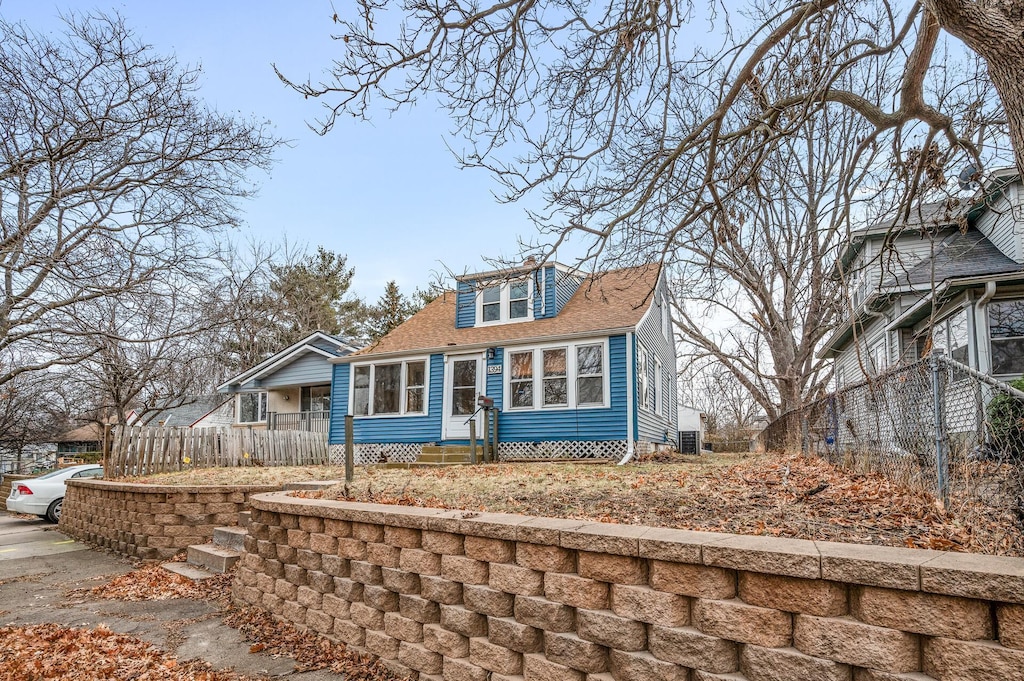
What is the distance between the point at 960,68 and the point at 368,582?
7073 mm

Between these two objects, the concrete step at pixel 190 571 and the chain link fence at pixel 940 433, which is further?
the concrete step at pixel 190 571

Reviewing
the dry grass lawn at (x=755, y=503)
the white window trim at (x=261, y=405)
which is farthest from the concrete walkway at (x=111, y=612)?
the white window trim at (x=261, y=405)

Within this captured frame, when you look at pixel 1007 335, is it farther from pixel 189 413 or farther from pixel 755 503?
pixel 189 413

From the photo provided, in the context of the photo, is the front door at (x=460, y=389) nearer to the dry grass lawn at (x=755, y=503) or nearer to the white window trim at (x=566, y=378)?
the white window trim at (x=566, y=378)

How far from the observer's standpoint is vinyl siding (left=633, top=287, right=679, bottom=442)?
13883mm

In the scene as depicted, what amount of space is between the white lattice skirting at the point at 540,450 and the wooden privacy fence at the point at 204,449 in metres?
0.97

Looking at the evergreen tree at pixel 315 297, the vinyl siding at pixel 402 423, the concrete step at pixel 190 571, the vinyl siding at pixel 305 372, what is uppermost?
the evergreen tree at pixel 315 297

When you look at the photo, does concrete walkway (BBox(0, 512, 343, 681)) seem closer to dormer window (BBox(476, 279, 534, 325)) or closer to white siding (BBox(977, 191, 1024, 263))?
dormer window (BBox(476, 279, 534, 325))

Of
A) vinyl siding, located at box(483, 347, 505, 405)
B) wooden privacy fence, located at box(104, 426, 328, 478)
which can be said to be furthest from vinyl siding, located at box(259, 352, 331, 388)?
vinyl siding, located at box(483, 347, 505, 405)

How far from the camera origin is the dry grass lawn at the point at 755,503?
3.34 m

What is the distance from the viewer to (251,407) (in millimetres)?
25156

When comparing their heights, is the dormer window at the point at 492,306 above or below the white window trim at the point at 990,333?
above

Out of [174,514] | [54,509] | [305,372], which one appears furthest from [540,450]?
[54,509]

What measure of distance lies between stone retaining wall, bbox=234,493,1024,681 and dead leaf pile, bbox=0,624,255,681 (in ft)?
3.14
